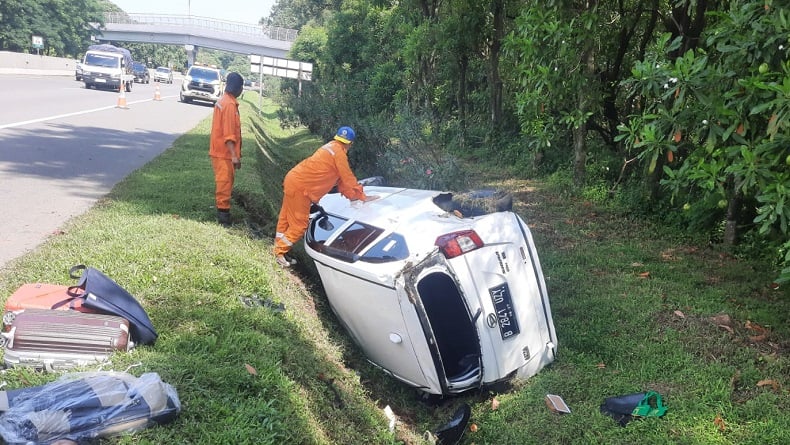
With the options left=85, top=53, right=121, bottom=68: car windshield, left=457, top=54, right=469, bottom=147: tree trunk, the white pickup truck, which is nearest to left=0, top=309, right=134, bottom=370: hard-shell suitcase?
left=457, top=54, right=469, bottom=147: tree trunk

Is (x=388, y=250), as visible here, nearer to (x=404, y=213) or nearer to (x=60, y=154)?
(x=404, y=213)

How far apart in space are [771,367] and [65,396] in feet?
16.3

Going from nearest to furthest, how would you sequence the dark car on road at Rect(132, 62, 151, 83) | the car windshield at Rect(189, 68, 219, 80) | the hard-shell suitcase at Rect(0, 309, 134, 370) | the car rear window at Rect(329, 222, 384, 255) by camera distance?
the hard-shell suitcase at Rect(0, 309, 134, 370)
the car rear window at Rect(329, 222, 384, 255)
the car windshield at Rect(189, 68, 219, 80)
the dark car on road at Rect(132, 62, 151, 83)

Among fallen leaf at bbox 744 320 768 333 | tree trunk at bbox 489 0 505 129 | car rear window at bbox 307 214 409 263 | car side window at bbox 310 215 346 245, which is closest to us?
car rear window at bbox 307 214 409 263

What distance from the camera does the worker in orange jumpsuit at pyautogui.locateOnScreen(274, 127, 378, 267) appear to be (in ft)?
21.4

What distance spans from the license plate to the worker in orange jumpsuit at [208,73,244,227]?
11.7 feet

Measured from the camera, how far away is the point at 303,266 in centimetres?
746

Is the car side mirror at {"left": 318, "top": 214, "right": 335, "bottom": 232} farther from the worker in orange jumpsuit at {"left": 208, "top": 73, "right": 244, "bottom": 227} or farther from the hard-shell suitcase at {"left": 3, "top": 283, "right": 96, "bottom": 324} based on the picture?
the hard-shell suitcase at {"left": 3, "top": 283, "right": 96, "bottom": 324}

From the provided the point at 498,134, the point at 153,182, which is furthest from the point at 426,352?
the point at 498,134

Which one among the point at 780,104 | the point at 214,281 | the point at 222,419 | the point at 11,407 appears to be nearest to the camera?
the point at 11,407

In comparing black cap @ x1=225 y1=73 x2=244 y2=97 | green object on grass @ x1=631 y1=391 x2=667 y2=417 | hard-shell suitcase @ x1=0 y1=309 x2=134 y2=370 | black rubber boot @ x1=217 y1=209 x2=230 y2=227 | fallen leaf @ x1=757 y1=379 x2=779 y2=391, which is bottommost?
green object on grass @ x1=631 y1=391 x2=667 y2=417

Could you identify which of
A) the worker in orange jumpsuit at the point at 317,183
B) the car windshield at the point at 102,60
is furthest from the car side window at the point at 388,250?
the car windshield at the point at 102,60

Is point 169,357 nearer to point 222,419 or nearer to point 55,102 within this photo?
point 222,419

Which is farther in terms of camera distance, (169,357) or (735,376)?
(735,376)
